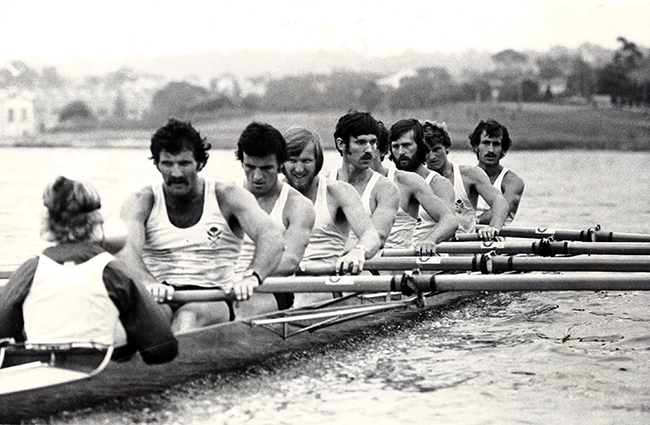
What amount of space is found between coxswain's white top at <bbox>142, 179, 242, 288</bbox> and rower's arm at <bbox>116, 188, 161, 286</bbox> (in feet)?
0.10

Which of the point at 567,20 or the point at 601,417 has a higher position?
the point at 567,20

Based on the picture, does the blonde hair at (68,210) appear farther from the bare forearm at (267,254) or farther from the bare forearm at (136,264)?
the bare forearm at (267,254)

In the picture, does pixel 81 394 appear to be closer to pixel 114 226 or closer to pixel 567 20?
pixel 114 226

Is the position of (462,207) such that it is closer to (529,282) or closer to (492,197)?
(492,197)

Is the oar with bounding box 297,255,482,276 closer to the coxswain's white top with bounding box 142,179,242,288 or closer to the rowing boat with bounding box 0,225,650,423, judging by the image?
the rowing boat with bounding box 0,225,650,423

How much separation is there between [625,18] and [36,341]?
81.9ft

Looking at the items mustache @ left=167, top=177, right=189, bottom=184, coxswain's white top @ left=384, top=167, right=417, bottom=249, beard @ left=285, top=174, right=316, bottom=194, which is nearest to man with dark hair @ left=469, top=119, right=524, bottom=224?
coxswain's white top @ left=384, top=167, right=417, bottom=249

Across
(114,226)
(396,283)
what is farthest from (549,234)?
(114,226)

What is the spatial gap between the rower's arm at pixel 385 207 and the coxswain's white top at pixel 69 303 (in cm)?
322

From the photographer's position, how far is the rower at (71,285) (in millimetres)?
4293

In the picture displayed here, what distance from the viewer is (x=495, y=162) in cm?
1019

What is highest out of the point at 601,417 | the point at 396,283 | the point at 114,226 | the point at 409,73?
the point at 409,73

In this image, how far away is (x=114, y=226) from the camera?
455cm

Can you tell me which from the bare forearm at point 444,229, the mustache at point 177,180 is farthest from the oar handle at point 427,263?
the mustache at point 177,180
